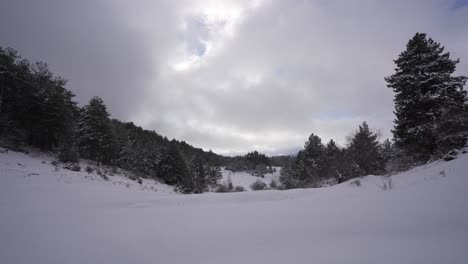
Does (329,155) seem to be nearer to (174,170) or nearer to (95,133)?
(174,170)

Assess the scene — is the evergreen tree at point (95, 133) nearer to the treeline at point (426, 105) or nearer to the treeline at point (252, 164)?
the treeline at point (426, 105)

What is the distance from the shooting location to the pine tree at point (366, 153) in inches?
1040

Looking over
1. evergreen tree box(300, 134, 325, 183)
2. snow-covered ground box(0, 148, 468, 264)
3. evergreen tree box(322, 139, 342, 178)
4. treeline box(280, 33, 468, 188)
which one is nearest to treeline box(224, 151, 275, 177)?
evergreen tree box(300, 134, 325, 183)

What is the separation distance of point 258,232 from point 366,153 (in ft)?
92.8

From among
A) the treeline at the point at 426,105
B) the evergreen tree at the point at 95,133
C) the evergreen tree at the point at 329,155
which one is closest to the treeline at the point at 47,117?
the evergreen tree at the point at 95,133

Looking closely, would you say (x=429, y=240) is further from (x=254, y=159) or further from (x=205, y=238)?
(x=254, y=159)

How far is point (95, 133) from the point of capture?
24844 millimetres

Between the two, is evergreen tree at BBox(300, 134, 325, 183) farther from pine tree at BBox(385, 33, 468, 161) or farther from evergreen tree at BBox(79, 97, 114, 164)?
evergreen tree at BBox(79, 97, 114, 164)

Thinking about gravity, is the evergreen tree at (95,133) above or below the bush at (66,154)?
above

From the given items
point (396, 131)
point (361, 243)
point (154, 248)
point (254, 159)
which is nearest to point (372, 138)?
point (396, 131)

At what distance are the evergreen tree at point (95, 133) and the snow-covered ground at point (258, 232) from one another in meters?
22.1

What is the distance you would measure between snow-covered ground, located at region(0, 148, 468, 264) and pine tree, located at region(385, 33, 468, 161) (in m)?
12.8

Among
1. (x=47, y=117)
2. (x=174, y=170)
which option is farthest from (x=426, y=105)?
(x=47, y=117)

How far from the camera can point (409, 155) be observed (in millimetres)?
17391
